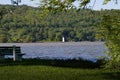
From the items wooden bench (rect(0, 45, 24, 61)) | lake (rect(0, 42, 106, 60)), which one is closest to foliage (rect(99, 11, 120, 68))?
lake (rect(0, 42, 106, 60))

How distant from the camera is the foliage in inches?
376

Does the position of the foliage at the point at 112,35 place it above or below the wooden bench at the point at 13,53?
above

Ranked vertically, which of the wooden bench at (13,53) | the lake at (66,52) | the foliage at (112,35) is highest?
the foliage at (112,35)

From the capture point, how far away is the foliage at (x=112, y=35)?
9562 mm

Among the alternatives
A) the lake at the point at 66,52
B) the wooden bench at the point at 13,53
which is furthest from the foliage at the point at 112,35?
the wooden bench at the point at 13,53

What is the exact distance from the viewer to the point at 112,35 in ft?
32.4

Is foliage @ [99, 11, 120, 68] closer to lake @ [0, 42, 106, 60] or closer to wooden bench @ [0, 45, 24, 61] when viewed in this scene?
lake @ [0, 42, 106, 60]

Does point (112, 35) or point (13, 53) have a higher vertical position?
point (112, 35)

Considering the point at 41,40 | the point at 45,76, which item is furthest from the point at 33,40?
the point at 45,76

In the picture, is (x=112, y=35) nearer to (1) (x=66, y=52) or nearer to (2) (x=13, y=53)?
(2) (x=13, y=53)

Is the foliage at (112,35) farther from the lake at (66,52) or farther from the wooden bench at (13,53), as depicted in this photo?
the wooden bench at (13,53)

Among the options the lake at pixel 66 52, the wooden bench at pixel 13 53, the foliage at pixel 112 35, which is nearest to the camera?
the foliage at pixel 112 35

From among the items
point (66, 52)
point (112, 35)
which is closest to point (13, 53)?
point (112, 35)

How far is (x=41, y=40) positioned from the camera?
289 feet
